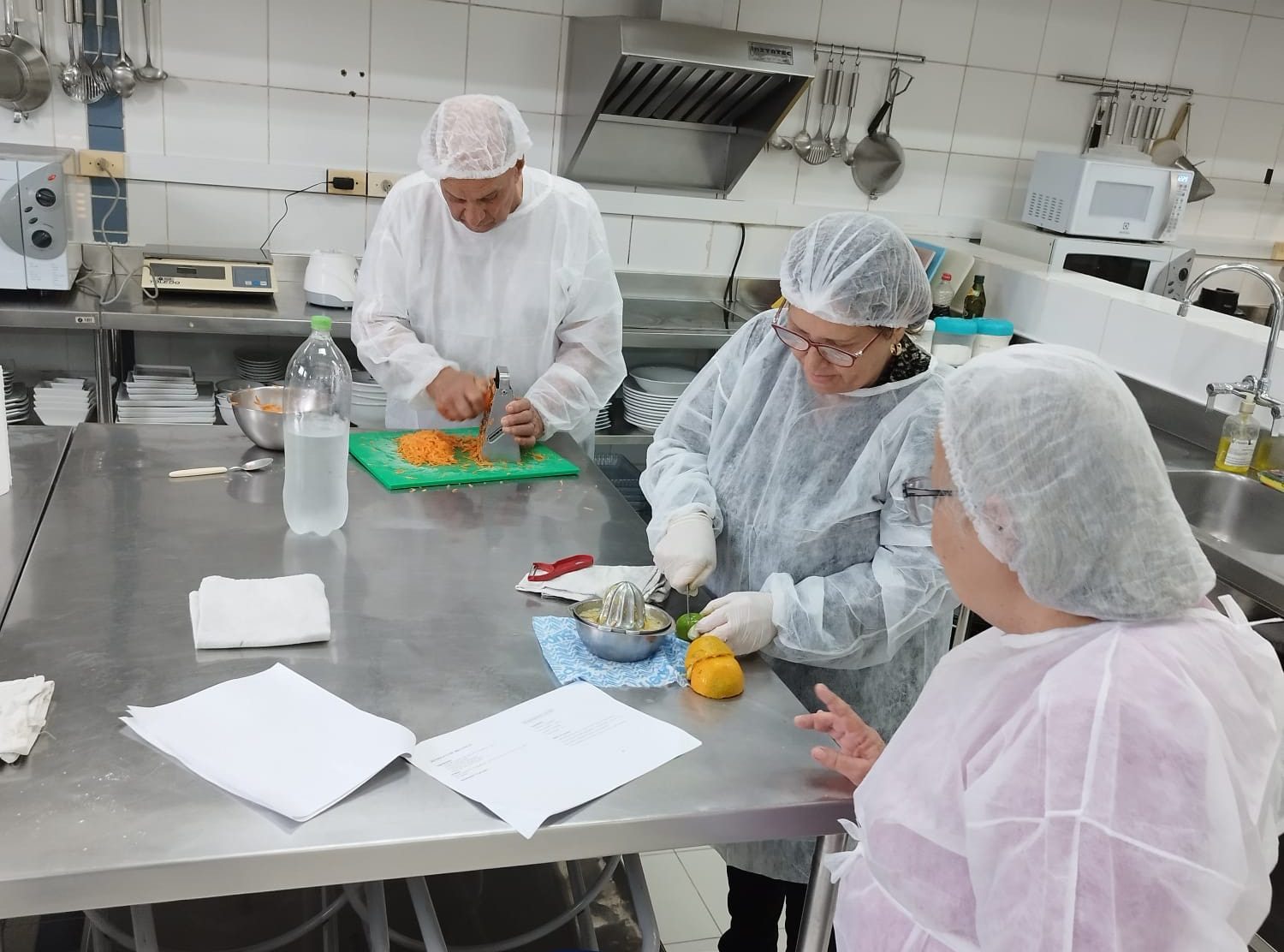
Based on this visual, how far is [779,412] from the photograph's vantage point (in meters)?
1.64

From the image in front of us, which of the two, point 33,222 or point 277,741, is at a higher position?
point 33,222

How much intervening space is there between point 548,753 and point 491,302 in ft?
4.65

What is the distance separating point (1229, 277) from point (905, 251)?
350cm

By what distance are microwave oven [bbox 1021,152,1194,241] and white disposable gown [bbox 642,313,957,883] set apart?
7.51 ft

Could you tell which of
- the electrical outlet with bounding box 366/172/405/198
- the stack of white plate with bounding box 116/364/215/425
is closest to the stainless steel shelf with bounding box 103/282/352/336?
the stack of white plate with bounding box 116/364/215/425

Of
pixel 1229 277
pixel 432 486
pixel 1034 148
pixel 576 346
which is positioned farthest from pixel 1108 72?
pixel 432 486

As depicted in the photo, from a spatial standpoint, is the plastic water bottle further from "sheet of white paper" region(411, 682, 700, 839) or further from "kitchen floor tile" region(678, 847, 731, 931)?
"kitchen floor tile" region(678, 847, 731, 931)

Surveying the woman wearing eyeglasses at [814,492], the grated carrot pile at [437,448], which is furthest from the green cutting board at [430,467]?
the woman wearing eyeglasses at [814,492]

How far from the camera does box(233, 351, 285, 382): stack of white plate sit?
3223mm

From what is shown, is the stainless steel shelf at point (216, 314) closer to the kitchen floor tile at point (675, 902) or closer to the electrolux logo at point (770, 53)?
the electrolux logo at point (770, 53)

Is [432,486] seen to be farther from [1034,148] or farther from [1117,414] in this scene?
[1034,148]

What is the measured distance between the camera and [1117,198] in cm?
352

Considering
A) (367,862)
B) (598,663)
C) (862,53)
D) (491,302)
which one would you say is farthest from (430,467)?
(862,53)

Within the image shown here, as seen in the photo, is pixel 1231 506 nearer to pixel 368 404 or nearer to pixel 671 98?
pixel 671 98
